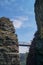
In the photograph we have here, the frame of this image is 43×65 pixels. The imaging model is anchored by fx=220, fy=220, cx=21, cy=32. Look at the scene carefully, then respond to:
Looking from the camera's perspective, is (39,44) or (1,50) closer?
(39,44)

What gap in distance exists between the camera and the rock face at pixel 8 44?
78.1 metres

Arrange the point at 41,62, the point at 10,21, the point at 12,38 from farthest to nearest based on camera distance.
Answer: the point at 10,21 → the point at 12,38 → the point at 41,62

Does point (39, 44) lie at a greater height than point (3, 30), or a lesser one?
lesser

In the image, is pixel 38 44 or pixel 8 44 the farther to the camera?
pixel 8 44

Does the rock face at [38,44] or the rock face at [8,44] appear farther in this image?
the rock face at [8,44]

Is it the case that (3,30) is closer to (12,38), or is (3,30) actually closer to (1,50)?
(12,38)

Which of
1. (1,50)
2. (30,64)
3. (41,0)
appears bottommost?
(30,64)

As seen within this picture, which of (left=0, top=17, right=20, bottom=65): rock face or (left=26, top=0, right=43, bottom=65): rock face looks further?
(left=0, top=17, right=20, bottom=65): rock face

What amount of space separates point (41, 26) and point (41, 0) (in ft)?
31.1

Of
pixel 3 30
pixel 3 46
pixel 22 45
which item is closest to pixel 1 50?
pixel 3 46

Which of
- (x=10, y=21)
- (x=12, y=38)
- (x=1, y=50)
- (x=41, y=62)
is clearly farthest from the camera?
(x=10, y=21)

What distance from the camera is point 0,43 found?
8244 centimetres

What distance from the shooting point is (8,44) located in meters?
82.6

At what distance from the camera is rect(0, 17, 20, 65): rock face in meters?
78.1
